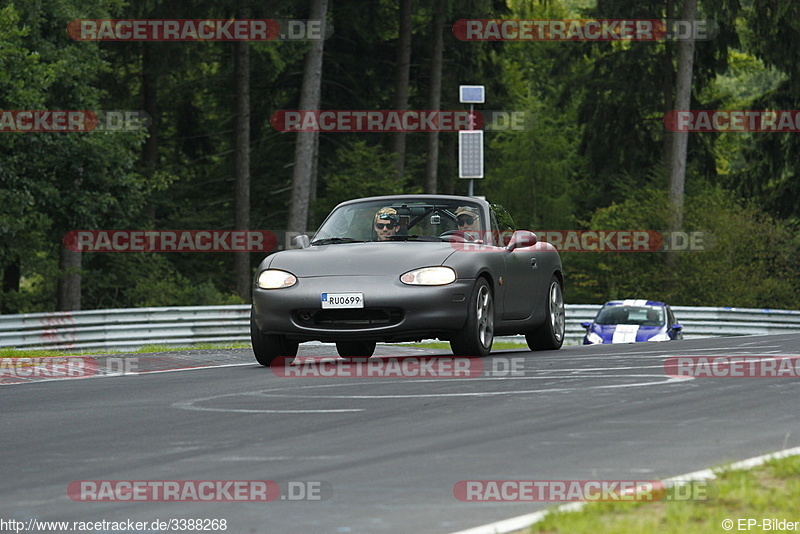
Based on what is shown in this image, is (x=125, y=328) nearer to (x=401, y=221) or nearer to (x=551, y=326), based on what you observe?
(x=551, y=326)

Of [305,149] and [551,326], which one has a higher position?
[305,149]

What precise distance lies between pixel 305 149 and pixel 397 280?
28.9m

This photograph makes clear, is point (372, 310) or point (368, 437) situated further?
point (372, 310)

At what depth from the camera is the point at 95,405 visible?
1045cm

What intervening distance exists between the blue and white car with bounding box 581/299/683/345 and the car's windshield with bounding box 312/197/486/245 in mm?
15325

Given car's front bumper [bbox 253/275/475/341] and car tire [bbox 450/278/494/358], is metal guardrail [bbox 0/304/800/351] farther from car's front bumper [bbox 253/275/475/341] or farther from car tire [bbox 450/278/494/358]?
car tire [bbox 450/278/494/358]

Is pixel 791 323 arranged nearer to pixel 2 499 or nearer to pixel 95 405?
pixel 95 405

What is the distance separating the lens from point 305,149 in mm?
41375

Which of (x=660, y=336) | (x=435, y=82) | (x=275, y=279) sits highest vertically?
(x=435, y=82)

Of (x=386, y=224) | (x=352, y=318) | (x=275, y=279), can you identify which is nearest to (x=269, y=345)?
(x=275, y=279)

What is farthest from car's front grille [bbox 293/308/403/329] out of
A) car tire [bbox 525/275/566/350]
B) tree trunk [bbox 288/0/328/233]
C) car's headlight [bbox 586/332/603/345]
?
tree trunk [bbox 288/0/328/233]

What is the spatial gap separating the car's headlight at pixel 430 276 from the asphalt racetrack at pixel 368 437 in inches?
32.1

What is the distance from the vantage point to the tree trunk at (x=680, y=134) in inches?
1767

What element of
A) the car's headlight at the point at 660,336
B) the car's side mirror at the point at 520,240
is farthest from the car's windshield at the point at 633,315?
the car's side mirror at the point at 520,240
